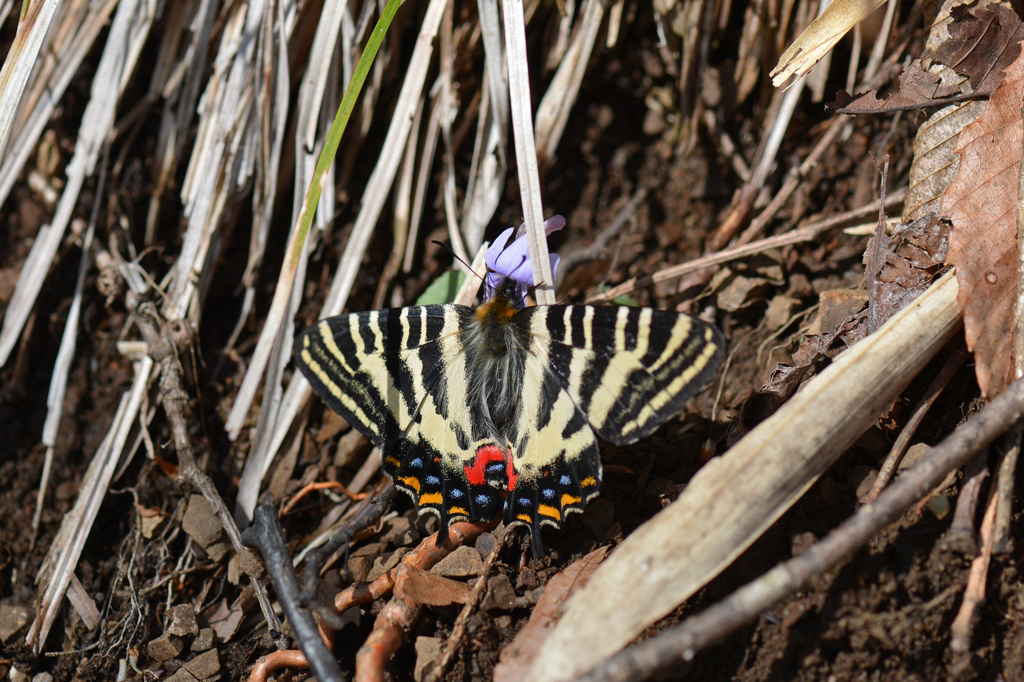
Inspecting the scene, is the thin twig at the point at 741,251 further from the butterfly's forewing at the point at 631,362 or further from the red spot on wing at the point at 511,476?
the red spot on wing at the point at 511,476

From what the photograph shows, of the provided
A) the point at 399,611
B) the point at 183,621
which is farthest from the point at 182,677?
the point at 399,611

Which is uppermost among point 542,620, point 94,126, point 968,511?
point 94,126

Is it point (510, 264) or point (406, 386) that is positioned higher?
point (510, 264)

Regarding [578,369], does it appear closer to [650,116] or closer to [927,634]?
[927,634]

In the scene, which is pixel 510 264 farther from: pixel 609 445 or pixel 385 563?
pixel 385 563

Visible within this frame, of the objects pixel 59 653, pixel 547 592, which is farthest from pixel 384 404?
pixel 59 653

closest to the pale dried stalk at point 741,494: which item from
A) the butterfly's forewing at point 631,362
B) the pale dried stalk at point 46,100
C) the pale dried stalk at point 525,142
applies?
the butterfly's forewing at point 631,362

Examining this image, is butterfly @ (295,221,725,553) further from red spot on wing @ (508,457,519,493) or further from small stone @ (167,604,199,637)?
small stone @ (167,604,199,637)

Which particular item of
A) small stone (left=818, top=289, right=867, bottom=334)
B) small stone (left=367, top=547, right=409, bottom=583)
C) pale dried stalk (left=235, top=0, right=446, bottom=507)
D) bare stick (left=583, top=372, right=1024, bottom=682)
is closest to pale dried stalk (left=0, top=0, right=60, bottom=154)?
pale dried stalk (left=235, top=0, right=446, bottom=507)
